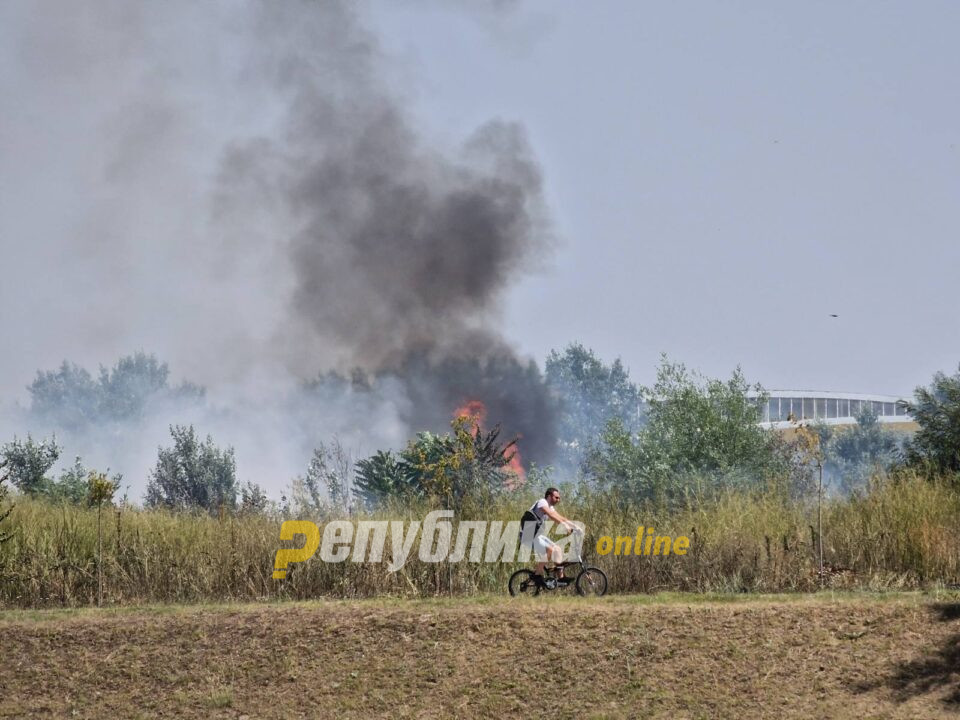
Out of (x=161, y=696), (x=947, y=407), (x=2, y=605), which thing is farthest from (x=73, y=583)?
(x=947, y=407)

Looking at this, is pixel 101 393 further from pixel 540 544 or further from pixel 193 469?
pixel 540 544

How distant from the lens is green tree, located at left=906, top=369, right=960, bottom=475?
96.4 feet

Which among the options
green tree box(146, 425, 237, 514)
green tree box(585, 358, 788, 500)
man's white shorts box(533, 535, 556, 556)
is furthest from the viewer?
green tree box(146, 425, 237, 514)

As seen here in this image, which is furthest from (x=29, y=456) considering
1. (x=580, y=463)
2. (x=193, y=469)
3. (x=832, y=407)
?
(x=832, y=407)

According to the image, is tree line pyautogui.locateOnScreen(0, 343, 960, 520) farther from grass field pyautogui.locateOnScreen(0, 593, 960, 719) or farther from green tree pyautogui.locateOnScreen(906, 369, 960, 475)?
grass field pyautogui.locateOnScreen(0, 593, 960, 719)

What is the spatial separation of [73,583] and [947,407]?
21024 millimetres

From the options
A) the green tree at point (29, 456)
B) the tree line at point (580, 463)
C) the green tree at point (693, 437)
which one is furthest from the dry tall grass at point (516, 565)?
the green tree at point (29, 456)

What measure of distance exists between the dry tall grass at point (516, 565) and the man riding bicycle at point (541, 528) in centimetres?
131

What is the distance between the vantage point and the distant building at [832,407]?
8744 cm

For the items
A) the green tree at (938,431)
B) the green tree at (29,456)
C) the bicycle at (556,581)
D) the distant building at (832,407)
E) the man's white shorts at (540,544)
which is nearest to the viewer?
the man's white shorts at (540,544)

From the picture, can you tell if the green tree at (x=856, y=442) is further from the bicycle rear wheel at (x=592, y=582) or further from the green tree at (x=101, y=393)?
the bicycle rear wheel at (x=592, y=582)

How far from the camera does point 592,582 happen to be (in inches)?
736

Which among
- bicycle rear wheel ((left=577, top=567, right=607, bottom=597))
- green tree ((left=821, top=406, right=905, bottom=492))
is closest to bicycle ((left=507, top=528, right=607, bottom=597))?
bicycle rear wheel ((left=577, top=567, right=607, bottom=597))

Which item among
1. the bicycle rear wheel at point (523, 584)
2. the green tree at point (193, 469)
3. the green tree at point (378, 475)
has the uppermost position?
the green tree at point (193, 469)
